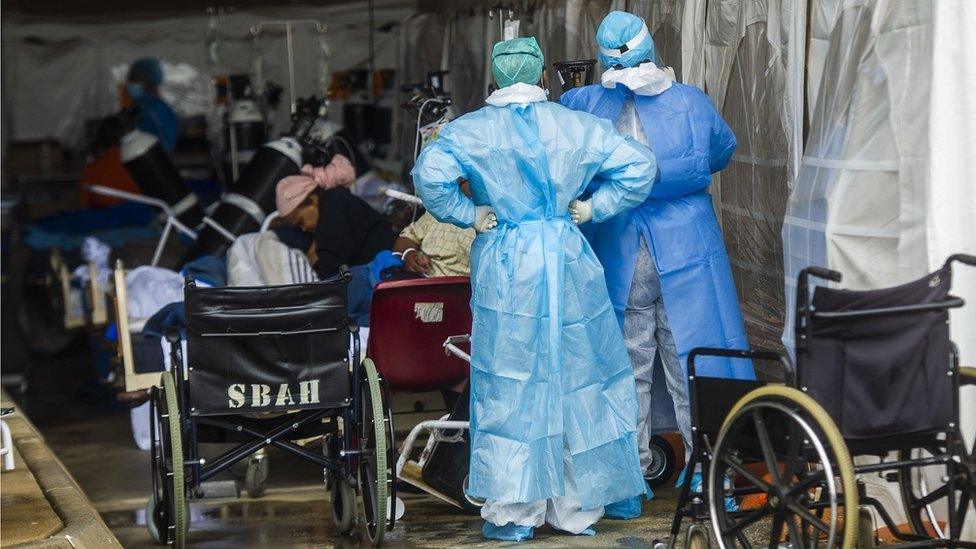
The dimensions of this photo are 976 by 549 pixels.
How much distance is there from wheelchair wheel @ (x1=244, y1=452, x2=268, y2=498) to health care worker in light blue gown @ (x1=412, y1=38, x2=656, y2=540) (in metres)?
1.38

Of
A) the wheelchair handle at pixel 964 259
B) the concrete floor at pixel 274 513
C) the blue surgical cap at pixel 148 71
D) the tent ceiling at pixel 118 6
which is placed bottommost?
the concrete floor at pixel 274 513

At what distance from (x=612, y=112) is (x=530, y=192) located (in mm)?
497

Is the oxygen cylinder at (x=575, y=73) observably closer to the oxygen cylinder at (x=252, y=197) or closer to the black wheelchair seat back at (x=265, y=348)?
the black wheelchair seat back at (x=265, y=348)

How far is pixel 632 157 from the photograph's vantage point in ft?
13.8

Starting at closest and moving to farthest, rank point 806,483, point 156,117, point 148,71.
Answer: point 806,483, point 156,117, point 148,71

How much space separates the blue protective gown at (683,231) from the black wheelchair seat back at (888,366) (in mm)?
1193

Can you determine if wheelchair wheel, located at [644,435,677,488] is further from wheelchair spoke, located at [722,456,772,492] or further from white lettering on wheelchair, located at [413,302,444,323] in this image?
wheelchair spoke, located at [722,456,772,492]

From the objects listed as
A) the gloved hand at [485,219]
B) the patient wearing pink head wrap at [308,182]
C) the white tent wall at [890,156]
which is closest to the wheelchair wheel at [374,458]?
the gloved hand at [485,219]

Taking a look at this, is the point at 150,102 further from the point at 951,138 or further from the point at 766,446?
the point at 766,446

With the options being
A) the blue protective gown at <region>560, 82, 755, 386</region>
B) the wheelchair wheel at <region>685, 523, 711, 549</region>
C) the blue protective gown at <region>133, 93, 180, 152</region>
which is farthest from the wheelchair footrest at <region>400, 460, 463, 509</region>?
the blue protective gown at <region>133, 93, 180, 152</region>

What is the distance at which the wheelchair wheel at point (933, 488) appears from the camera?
328 centimetres

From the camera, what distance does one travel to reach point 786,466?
3.22 meters

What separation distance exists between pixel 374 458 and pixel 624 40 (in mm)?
1510

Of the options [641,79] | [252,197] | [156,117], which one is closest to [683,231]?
[641,79]
